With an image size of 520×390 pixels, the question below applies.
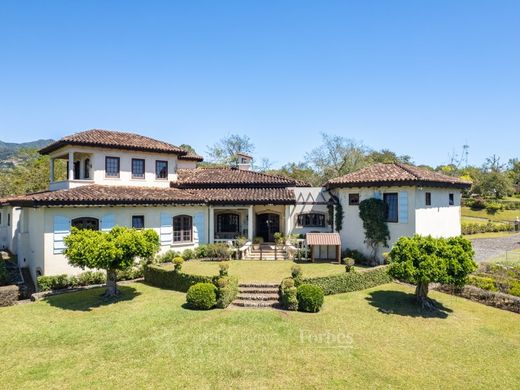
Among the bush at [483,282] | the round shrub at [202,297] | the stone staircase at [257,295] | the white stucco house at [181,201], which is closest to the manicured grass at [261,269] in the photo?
the stone staircase at [257,295]

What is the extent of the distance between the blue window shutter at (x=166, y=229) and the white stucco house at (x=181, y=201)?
7 cm

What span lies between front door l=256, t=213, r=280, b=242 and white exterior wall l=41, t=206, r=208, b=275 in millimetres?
5885

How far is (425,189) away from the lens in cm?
2077

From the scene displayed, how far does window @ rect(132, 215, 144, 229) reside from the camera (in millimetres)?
21312

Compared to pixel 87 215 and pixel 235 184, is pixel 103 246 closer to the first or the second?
pixel 87 215

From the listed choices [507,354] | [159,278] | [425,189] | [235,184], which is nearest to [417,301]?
[507,354]

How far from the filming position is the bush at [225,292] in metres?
14.6

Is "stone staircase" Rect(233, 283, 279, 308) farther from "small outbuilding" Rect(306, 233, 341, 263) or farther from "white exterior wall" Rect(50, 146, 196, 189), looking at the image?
"white exterior wall" Rect(50, 146, 196, 189)

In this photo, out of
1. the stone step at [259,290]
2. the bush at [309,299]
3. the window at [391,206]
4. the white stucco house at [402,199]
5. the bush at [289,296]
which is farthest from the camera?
the window at [391,206]

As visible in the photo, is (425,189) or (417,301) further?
(425,189)

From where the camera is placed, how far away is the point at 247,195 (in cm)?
2577

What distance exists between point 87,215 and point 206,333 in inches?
456

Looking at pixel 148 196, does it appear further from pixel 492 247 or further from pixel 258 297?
pixel 492 247

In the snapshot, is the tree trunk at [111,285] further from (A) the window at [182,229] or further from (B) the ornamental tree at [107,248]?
(A) the window at [182,229]
